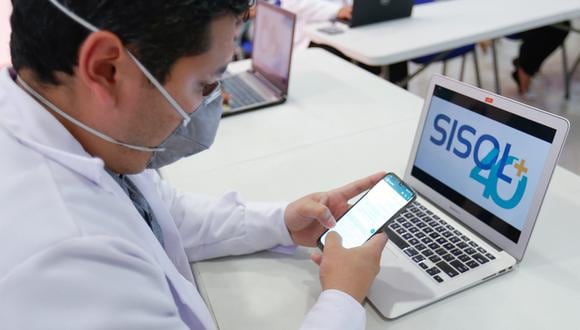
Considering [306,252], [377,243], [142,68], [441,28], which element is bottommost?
[306,252]

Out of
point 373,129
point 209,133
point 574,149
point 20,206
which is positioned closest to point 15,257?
point 20,206

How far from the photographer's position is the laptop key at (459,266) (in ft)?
2.53

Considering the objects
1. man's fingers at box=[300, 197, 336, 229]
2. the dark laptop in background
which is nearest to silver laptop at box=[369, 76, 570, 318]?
man's fingers at box=[300, 197, 336, 229]

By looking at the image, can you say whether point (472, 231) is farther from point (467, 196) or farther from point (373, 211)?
point (373, 211)

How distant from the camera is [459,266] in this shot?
778mm

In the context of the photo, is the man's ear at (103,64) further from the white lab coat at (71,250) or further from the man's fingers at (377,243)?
the man's fingers at (377,243)

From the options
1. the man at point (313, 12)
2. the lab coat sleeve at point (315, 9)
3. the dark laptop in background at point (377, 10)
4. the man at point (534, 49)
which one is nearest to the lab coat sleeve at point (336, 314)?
the dark laptop in background at point (377, 10)

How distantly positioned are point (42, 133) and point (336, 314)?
423 millimetres

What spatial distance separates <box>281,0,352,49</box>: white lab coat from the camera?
2.21 m

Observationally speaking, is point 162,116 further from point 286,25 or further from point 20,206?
point 286,25

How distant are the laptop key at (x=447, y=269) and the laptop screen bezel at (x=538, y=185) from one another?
115mm

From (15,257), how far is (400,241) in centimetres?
60

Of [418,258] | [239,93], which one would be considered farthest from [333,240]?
[239,93]

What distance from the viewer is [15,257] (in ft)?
1.42
